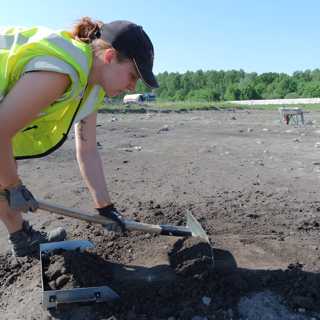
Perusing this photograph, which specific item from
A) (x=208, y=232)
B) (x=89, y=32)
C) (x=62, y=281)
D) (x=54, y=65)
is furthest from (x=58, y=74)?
(x=208, y=232)

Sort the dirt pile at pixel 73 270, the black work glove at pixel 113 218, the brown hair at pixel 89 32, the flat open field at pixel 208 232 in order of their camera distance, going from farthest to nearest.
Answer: the black work glove at pixel 113 218, the dirt pile at pixel 73 270, the flat open field at pixel 208 232, the brown hair at pixel 89 32

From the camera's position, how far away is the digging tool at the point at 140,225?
Result: 2.93 meters

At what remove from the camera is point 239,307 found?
102 inches

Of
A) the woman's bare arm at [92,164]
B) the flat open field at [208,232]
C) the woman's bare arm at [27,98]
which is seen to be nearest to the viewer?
the woman's bare arm at [27,98]

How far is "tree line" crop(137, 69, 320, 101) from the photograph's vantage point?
70688mm

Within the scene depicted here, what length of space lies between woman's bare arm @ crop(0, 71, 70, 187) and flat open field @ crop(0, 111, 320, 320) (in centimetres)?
107

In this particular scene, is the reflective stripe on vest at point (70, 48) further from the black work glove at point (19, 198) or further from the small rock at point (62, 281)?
the small rock at point (62, 281)

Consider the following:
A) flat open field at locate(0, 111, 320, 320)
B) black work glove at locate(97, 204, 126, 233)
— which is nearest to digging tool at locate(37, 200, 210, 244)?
black work glove at locate(97, 204, 126, 233)

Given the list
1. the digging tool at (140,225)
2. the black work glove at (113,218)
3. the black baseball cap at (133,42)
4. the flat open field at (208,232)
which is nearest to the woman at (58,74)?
the black baseball cap at (133,42)

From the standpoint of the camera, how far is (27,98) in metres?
2.20

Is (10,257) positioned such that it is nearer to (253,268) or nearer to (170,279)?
(170,279)

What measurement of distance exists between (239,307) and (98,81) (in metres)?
1.40

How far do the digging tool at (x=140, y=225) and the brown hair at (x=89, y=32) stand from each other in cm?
98

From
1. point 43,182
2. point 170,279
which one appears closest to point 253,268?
point 170,279
